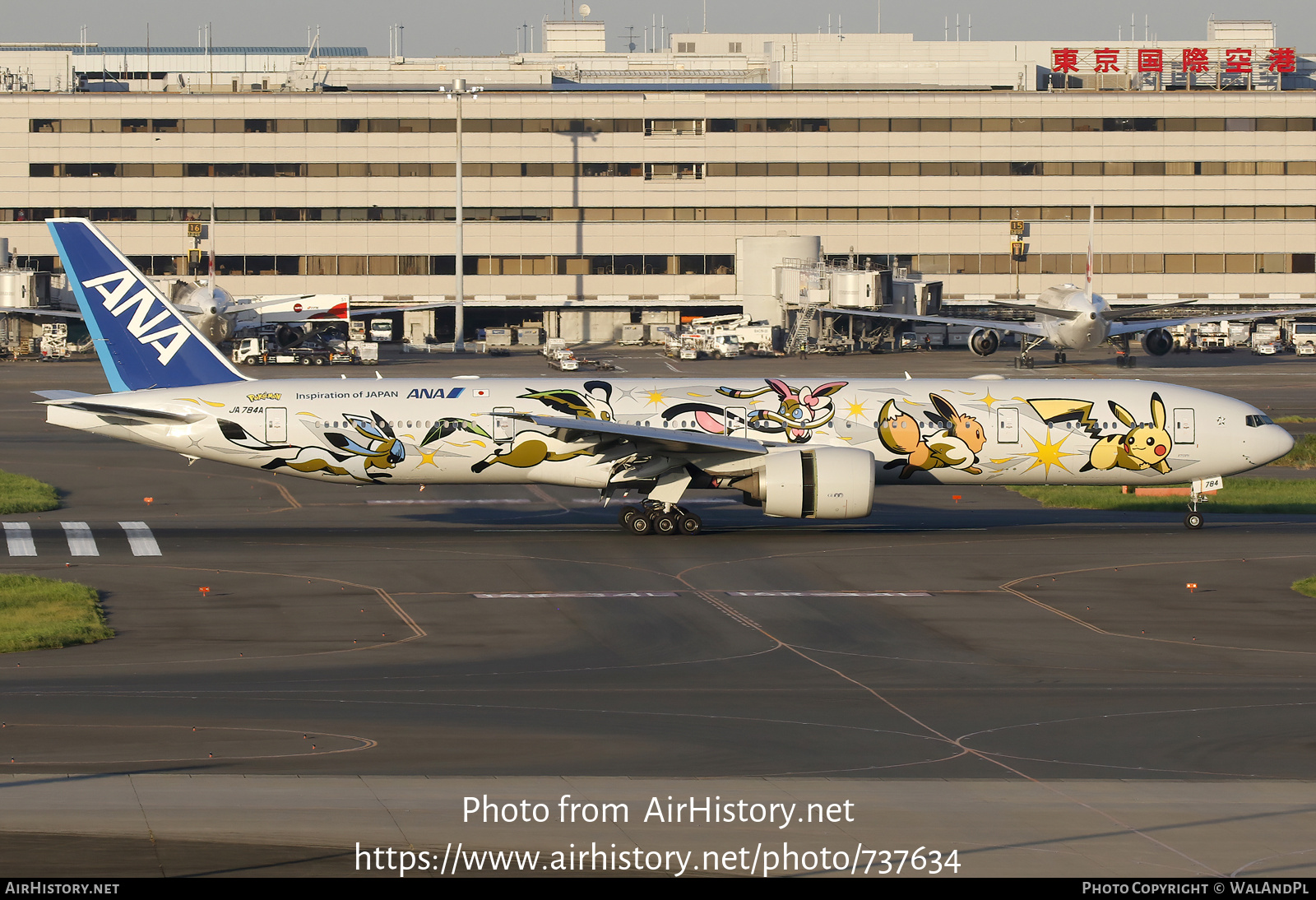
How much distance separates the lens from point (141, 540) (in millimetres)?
42625

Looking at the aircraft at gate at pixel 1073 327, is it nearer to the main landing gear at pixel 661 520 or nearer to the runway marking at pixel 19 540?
the main landing gear at pixel 661 520

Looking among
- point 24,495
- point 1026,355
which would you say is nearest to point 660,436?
point 24,495

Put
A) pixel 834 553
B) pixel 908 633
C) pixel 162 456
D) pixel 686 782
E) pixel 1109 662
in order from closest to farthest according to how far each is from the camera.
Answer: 1. pixel 686 782
2. pixel 1109 662
3. pixel 908 633
4. pixel 834 553
5. pixel 162 456

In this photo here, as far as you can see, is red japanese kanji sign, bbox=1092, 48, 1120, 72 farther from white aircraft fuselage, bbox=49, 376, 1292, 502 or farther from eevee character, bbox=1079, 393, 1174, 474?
eevee character, bbox=1079, 393, 1174, 474

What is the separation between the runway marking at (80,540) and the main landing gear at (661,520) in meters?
14.8

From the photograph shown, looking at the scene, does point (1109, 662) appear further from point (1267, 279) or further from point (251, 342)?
point (1267, 279)

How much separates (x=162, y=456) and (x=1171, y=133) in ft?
344

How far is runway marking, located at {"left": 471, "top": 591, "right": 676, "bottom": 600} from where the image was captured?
113 feet

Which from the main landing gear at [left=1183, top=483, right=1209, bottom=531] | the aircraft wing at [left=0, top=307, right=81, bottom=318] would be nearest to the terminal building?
the aircraft wing at [left=0, top=307, right=81, bottom=318]

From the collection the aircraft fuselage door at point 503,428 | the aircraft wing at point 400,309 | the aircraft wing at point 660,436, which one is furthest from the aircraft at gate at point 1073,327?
the aircraft fuselage door at point 503,428

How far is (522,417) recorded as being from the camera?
136ft

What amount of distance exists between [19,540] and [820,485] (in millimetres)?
22646

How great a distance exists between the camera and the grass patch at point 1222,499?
1959 inches

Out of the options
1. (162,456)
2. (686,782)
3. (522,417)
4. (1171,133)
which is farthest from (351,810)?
(1171,133)
